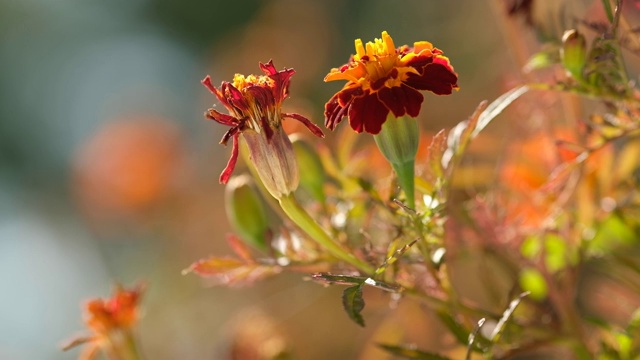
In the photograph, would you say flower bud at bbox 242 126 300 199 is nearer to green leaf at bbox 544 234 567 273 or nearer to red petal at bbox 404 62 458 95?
red petal at bbox 404 62 458 95

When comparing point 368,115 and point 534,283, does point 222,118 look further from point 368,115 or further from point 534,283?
point 534,283

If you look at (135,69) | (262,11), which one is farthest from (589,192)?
(135,69)

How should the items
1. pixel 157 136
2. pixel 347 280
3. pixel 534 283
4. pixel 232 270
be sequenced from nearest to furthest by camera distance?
1. pixel 347 280
2. pixel 232 270
3. pixel 534 283
4. pixel 157 136

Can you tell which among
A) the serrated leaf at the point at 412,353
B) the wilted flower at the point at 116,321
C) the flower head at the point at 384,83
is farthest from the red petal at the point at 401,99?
the wilted flower at the point at 116,321

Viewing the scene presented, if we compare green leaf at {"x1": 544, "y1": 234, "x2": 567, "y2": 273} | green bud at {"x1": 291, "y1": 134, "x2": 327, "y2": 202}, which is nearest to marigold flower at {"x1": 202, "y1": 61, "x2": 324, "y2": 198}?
green bud at {"x1": 291, "y1": 134, "x2": 327, "y2": 202}

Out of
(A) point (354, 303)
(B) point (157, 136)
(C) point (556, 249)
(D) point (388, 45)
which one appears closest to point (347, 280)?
(A) point (354, 303)

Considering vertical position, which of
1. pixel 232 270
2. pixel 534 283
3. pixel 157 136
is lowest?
pixel 534 283
